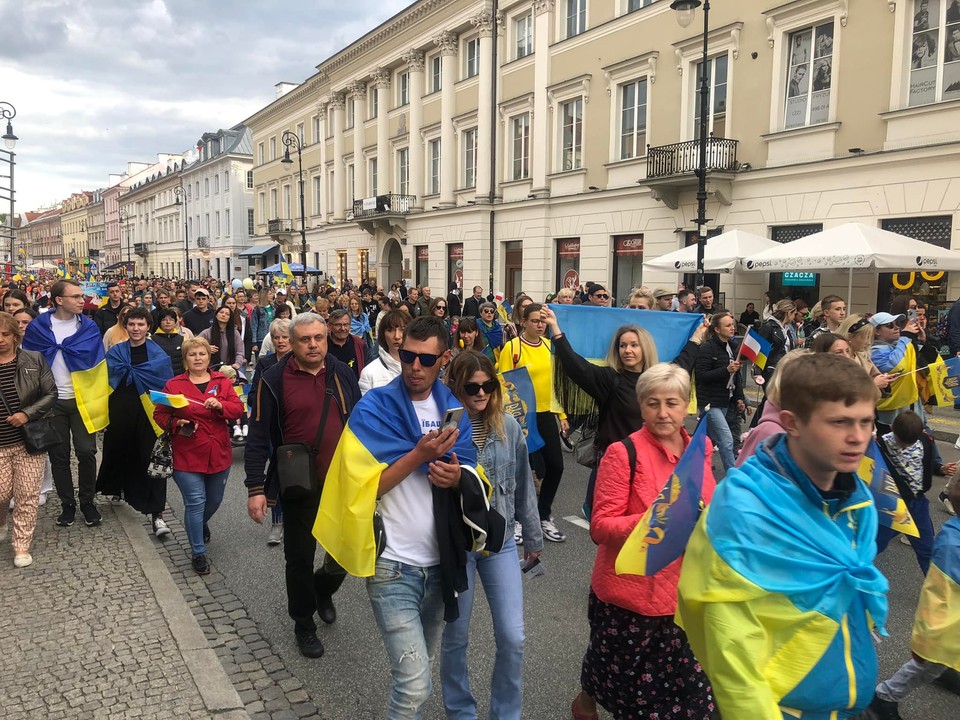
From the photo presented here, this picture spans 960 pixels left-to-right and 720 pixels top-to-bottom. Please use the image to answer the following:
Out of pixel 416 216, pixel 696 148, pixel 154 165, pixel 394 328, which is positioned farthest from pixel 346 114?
pixel 154 165

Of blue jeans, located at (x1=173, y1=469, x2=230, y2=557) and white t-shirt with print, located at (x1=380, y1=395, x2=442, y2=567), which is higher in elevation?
white t-shirt with print, located at (x1=380, y1=395, x2=442, y2=567)

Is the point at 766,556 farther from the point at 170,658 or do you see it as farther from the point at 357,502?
the point at 170,658

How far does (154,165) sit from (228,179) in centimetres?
4445

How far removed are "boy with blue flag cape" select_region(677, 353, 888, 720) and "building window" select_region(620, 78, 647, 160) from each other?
21.1 m

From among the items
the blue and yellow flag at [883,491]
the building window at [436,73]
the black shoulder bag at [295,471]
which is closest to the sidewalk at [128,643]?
the black shoulder bag at [295,471]

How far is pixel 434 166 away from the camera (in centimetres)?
3312

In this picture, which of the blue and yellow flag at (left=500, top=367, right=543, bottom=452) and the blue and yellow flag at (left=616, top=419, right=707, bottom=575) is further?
the blue and yellow flag at (left=500, top=367, right=543, bottom=452)

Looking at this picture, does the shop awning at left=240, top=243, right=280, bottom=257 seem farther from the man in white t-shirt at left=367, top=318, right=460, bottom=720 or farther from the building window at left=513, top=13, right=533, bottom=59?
the man in white t-shirt at left=367, top=318, right=460, bottom=720

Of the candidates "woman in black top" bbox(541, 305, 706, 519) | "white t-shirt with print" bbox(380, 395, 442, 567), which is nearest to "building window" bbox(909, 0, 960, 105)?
"woman in black top" bbox(541, 305, 706, 519)

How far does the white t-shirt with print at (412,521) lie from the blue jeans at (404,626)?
53 millimetres

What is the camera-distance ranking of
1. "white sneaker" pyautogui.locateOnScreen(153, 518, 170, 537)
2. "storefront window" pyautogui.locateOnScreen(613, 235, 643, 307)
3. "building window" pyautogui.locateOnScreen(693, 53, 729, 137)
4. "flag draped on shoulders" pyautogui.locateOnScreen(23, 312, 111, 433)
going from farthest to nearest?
"storefront window" pyautogui.locateOnScreen(613, 235, 643, 307) < "building window" pyautogui.locateOnScreen(693, 53, 729, 137) < "flag draped on shoulders" pyautogui.locateOnScreen(23, 312, 111, 433) < "white sneaker" pyautogui.locateOnScreen(153, 518, 170, 537)

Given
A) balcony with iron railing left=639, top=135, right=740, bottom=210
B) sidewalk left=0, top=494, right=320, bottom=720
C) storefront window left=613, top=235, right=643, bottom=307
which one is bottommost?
sidewalk left=0, top=494, right=320, bottom=720

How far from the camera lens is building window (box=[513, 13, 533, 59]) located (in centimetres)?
2631

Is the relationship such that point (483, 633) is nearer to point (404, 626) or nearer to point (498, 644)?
point (498, 644)
